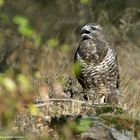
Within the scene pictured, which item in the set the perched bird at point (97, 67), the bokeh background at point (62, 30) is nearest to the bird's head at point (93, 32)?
the perched bird at point (97, 67)

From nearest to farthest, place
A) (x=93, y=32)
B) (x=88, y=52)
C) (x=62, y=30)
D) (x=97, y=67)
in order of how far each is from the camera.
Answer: (x=97, y=67) → (x=88, y=52) → (x=93, y=32) → (x=62, y=30)

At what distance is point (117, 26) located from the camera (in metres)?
17.2

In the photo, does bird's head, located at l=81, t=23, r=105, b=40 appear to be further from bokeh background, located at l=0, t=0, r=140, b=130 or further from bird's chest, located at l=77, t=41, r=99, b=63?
bokeh background, located at l=0, t=0, r=140, b=130

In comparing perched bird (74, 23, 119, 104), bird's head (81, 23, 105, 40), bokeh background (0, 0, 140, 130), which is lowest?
perched bird (74, 23, 119, 104)

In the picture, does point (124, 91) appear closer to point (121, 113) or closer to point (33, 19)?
point (121, 113)

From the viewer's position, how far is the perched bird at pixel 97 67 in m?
8.68

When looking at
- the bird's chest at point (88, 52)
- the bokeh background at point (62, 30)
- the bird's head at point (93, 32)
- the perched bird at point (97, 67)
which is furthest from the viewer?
the bokeh background at point (62, 30)

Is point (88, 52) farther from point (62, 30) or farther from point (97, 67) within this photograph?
point (62, 30)

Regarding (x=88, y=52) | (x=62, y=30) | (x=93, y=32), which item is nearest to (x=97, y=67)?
(x=88, y=52)

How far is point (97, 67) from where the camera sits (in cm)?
870

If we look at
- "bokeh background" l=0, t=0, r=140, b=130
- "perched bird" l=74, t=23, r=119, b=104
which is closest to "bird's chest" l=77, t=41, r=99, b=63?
"perched bird" l=74, t=23, r=119, b=104

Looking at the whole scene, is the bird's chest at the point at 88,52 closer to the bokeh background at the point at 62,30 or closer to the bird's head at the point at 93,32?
the bird's head at the point at 93,32

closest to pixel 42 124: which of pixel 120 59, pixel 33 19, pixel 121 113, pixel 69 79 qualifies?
pixel 121 113

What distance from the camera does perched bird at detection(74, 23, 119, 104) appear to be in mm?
8680
